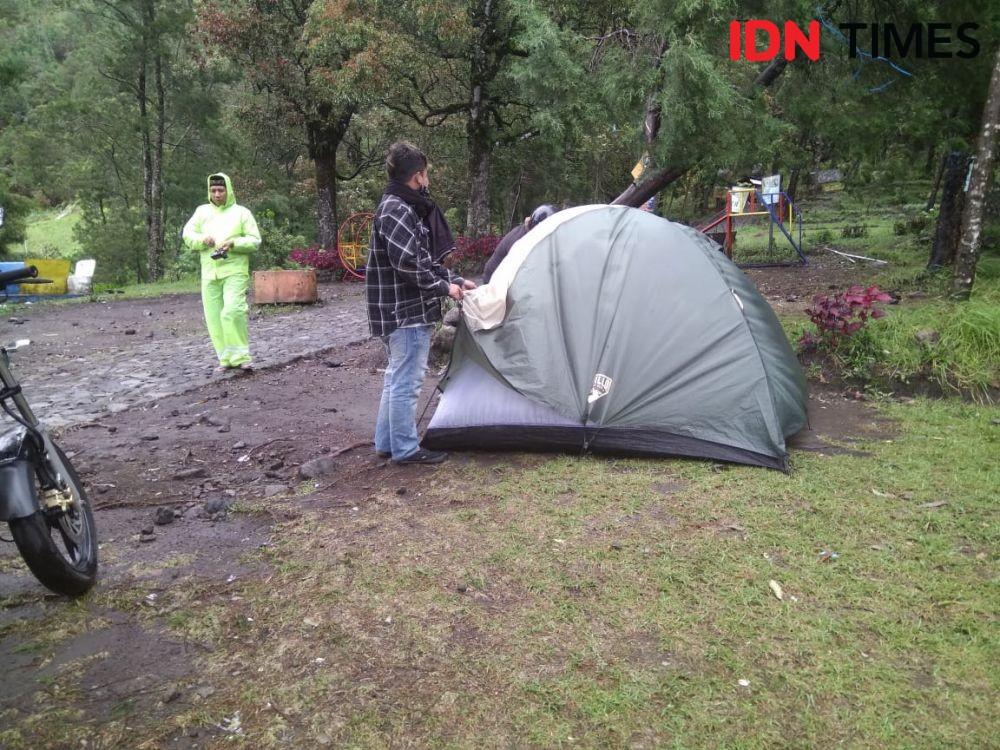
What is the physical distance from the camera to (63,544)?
11.3ft

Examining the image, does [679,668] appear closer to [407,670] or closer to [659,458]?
[407,670]

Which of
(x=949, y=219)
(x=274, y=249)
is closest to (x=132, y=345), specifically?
(x=274, y=249)

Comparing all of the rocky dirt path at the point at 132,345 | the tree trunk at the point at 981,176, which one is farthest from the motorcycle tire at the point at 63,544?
the tree trunk at the point at 981,176

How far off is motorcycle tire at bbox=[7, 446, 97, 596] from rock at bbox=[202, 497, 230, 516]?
2.42ft

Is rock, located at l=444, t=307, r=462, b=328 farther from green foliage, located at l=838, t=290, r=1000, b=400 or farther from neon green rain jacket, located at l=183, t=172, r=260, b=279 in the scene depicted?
green foliage, located at l=838, t=290, r=1000, b=400

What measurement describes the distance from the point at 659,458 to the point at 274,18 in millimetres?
14481

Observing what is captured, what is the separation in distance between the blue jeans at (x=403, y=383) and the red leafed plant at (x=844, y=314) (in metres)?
3.67

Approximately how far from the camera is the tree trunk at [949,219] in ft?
34.9

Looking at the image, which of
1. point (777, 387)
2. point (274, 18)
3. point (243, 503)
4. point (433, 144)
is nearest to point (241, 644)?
point (243, 503)

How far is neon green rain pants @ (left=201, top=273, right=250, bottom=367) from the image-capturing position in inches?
282

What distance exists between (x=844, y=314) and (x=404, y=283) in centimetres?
394

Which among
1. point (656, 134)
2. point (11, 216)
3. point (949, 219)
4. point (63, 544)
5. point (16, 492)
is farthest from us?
point (11, 216)

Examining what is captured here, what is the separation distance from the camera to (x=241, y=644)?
111 inches

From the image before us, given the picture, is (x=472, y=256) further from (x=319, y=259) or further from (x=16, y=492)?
(x=16, y=492)
